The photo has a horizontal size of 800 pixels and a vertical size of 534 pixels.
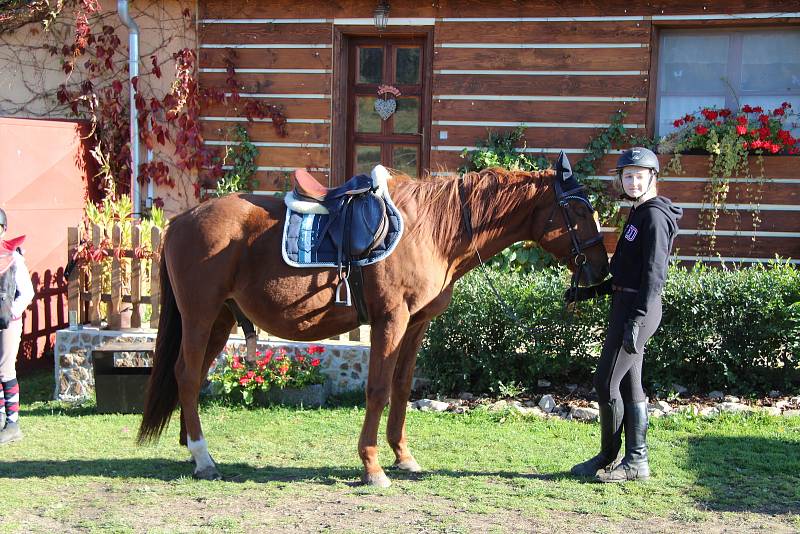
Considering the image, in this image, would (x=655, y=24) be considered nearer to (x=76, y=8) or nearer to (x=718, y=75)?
(x=718, y=75)

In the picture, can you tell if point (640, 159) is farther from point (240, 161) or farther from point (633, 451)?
point (240, 161)

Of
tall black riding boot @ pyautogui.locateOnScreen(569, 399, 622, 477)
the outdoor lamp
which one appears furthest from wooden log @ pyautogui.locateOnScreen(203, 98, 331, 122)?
tall black riding boot @ pyautogui.locateOnScreen(569, 399, 622, 477)

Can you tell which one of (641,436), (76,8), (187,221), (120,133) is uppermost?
(76,8)

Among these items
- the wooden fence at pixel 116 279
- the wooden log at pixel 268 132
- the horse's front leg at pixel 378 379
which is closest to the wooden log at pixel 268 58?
the wooden log at pixel 268 132

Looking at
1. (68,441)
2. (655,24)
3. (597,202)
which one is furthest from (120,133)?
(655,24)

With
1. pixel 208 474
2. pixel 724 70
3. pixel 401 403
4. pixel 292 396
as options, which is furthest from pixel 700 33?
pixel 208 474

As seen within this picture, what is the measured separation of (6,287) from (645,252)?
456 centimetres

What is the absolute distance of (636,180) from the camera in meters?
4.85

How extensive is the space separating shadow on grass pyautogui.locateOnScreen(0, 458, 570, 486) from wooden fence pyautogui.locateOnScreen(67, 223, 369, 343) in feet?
7.34

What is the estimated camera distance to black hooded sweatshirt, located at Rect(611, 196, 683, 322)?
4.71 m

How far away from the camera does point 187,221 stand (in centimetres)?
525

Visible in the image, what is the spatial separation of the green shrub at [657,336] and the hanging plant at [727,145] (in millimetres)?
2032

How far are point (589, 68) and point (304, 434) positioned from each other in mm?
5564

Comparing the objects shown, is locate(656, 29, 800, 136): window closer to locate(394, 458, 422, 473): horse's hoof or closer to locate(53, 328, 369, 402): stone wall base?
locate(53, 328, 369, 402): stone wall base
